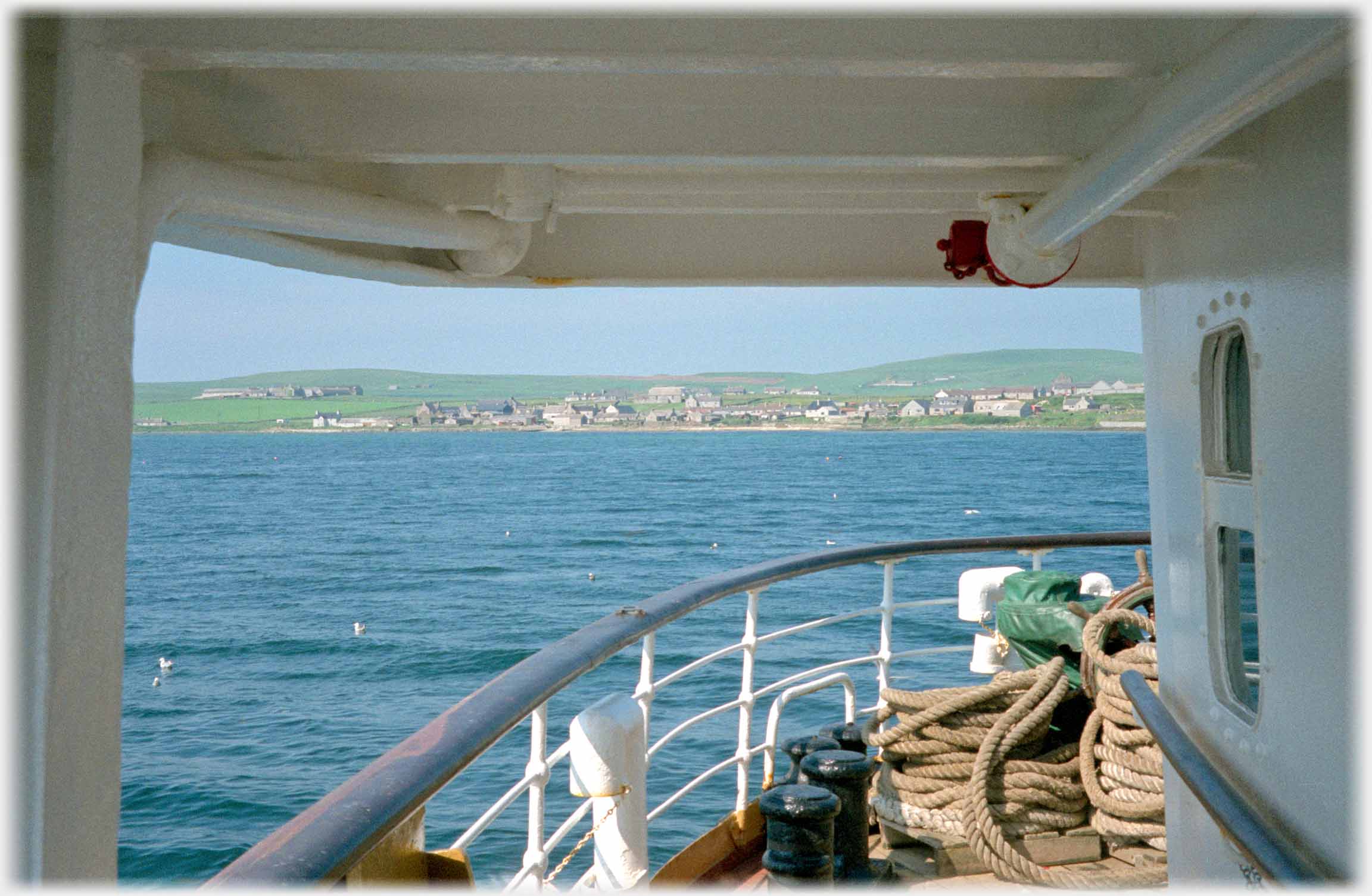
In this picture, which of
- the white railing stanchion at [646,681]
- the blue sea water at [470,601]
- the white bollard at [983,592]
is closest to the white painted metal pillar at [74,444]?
the white railing stanchion at [646,681]

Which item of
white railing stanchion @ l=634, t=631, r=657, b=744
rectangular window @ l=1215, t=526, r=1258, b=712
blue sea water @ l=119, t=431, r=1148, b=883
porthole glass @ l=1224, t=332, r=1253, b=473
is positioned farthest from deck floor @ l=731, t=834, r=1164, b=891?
blue sea water @ l=119, t=431, r=1148, b=883

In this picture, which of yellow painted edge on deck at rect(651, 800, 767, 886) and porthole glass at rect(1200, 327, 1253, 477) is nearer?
porthole glass at rect(1200, 327, 1253, 477)

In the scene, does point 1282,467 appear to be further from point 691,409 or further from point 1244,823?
point 691,409

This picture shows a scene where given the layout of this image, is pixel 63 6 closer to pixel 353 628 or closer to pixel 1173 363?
pixel 1173 363

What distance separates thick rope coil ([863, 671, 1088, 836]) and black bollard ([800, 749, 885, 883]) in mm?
353

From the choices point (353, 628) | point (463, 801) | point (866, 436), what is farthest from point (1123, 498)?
point (866, 436)

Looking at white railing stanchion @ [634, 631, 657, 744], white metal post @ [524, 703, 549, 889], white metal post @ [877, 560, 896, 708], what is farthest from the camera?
white metal post @ [877, 560, 896, 708]

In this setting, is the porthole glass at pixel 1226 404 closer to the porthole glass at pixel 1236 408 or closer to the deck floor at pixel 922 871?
the porthole glass at pixel 1236 408

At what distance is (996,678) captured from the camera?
3355mm

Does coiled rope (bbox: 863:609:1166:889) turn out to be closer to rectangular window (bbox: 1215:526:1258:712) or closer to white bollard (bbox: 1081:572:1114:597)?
rectangular window (bbox: 1215:526:1258:712)

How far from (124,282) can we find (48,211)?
10 cm

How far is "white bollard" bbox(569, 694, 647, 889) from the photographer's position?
6.25 ft

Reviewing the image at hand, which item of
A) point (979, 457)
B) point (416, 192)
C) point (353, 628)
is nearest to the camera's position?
point (416, 192)

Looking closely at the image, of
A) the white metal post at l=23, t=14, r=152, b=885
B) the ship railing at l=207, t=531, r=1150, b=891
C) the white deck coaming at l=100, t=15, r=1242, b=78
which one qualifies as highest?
the white deck coaming at l=100, t=15, r=1242, b=78
